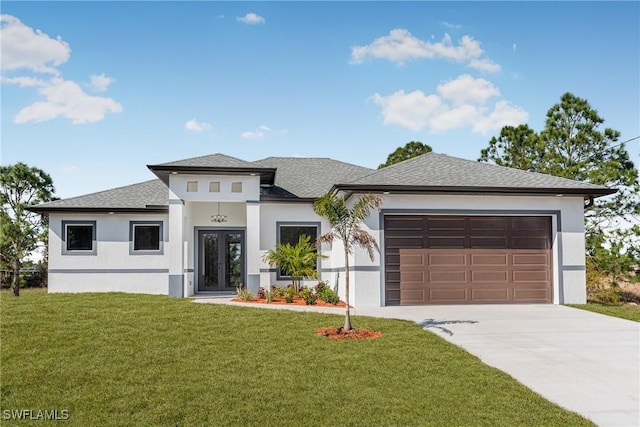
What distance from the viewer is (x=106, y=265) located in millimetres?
16828

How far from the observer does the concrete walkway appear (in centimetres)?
584

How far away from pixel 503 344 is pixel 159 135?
1318 centimetres

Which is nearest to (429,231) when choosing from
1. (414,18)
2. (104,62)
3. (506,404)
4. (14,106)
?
(414,18)

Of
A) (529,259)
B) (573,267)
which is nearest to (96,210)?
(529,259)

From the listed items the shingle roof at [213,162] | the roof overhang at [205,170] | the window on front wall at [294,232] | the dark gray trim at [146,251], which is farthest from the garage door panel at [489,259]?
the dark gray trim at [146,251]

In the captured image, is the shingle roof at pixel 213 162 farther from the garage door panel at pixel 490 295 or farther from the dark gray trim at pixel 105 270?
the garage door panel at pixel 490 295

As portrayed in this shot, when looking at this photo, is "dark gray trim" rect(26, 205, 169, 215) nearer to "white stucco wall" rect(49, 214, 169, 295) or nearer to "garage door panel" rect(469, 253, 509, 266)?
"white stucco wall" rect(49, 214, 169, 295)

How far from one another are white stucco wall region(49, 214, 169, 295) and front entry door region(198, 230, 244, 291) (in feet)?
4.38

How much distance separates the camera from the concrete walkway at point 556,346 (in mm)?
5840

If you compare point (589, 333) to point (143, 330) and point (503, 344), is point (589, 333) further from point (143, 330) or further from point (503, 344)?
point (143, 330)

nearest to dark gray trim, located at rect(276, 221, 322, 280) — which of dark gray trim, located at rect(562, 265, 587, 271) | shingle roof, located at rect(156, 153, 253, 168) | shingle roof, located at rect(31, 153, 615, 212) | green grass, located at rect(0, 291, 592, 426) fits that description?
shingle roof, located at rect(31, 153, 615, 212)

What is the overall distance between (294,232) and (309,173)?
4048 mm

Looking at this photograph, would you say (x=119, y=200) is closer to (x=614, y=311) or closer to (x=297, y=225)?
(x=297, y=225)

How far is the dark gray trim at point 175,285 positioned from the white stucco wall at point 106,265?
8.34 feet
